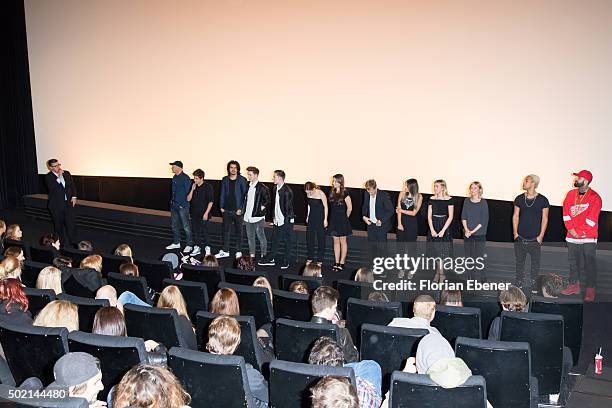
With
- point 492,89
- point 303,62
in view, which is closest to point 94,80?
point 303,62

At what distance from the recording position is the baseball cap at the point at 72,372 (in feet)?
11.2

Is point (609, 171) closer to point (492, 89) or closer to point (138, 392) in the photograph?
point (492, 89)

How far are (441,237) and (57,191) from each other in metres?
5.84

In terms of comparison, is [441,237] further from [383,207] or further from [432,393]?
[432,393]

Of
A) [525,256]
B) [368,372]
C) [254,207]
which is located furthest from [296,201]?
[368,372]

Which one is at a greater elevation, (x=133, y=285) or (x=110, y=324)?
(x=110, y=324)

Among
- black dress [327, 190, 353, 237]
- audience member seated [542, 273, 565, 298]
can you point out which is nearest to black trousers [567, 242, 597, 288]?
audience member seated [542, 273, 565, 298]

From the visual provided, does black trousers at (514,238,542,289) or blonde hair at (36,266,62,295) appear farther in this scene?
black trousers at (514,238,542,289)

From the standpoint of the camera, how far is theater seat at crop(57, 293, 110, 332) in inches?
208

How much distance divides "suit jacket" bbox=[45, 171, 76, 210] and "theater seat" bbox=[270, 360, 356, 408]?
7691mm

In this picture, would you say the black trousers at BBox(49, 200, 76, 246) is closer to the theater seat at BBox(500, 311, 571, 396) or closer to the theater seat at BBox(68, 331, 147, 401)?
the theater seat at BBox(68, 331, 147, 401)

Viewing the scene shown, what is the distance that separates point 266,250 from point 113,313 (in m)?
5.70

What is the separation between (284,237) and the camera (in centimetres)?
980

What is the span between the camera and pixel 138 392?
3.02m
